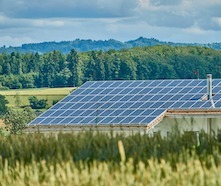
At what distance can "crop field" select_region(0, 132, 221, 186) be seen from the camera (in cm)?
716

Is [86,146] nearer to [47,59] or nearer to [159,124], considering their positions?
[159,124]

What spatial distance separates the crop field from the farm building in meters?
20.8

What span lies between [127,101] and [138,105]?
0.55 m

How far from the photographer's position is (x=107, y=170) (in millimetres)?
7418

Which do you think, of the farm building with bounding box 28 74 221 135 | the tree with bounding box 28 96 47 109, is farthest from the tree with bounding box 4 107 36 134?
the farm building with bounding box 28 74 221 135

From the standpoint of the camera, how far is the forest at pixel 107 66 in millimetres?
127875

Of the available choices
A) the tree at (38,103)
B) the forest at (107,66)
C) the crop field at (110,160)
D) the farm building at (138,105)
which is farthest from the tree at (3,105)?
the crop field at (110,160)

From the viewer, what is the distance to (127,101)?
35.4 metres

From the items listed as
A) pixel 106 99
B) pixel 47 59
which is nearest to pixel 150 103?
pixel 106 99

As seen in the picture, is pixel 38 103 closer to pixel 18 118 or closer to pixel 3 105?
pixel 3 105

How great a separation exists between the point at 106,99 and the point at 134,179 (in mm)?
28966

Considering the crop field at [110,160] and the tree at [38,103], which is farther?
the tree at [38,103]

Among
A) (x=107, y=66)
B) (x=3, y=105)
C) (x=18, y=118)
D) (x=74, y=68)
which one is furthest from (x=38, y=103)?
(x=74, y=68)

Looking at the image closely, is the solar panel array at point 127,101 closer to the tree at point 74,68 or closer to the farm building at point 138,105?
the farm building at point 138,105
